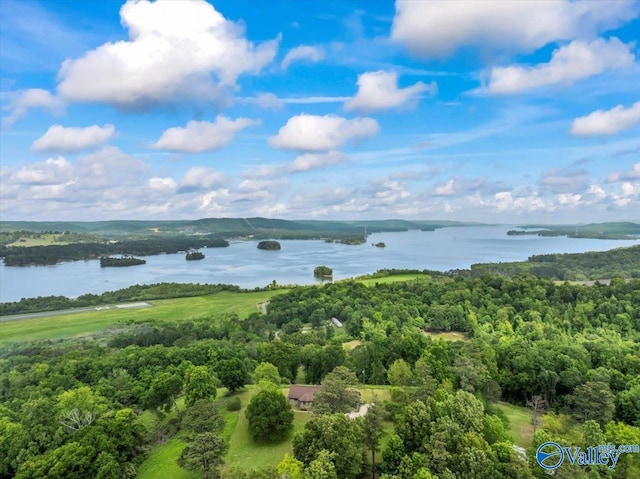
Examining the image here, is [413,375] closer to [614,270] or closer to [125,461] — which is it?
[125,461]

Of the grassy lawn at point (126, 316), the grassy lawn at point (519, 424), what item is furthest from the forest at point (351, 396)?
the grassy lawn at point (126, 316)

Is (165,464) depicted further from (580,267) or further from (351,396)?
(580,267)

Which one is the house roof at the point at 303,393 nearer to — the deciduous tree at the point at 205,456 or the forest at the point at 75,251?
the deciduous tree at the point at 205,456

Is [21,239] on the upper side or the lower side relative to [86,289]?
upper

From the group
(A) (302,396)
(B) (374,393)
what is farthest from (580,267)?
(A) (302,396)

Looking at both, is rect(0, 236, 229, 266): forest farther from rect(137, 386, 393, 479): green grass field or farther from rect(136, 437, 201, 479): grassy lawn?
rect(137, 386, 393, 479): green grass field

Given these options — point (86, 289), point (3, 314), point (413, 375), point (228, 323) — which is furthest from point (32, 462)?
point (86, 289)

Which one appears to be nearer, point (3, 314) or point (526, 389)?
point (526, 389)
